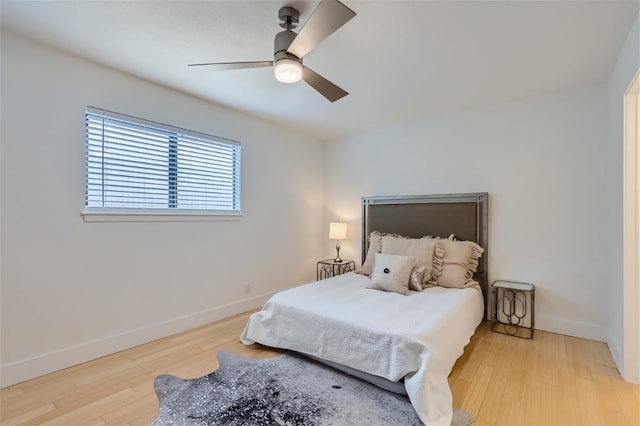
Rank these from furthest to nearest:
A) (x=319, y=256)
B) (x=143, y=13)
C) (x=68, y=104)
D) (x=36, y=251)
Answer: (x=319, y=256) → (x=68, y=104) → (x=36, y=251) → (x=143, y=13)

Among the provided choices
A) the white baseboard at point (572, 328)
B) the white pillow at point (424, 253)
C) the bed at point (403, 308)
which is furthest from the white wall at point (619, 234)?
the white pillow at point (424, 253)

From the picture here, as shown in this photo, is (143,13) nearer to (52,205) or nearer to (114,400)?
(52,205)

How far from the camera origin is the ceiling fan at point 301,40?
57.0 inches

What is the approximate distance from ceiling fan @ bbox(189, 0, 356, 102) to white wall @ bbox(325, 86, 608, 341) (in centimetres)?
201

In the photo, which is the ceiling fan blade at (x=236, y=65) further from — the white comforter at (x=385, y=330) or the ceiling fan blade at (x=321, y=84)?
the white comforter at (x=385, y=330)

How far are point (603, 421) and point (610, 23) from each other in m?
2.43

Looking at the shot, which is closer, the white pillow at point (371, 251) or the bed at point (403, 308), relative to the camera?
the bed at point (403, 308)

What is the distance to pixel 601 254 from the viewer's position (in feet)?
9.11

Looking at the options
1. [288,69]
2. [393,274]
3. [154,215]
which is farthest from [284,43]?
[393,274]

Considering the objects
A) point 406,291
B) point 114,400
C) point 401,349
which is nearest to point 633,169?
point 406,291

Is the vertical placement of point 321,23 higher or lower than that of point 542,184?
higher

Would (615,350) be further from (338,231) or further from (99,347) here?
(99,347)

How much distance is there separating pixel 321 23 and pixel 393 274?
7.27 ft

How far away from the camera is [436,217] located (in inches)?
141
